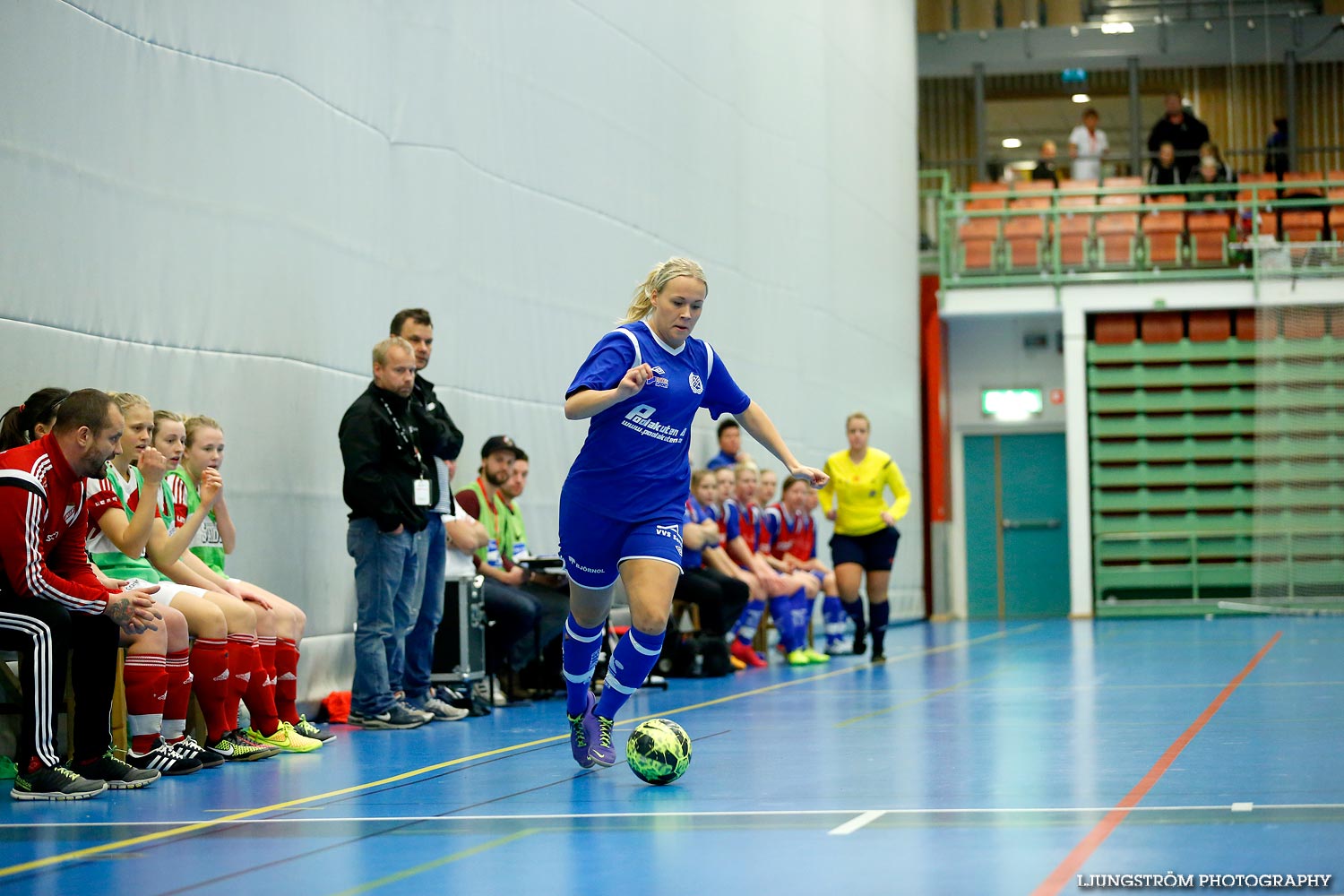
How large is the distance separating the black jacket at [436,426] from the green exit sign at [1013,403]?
15.1m

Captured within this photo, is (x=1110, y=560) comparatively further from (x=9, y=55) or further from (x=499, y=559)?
(x=9, y=55)

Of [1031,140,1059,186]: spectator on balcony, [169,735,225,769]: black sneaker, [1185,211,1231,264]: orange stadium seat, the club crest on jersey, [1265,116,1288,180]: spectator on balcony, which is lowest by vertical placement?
[169,735,225,769]: black sneaker

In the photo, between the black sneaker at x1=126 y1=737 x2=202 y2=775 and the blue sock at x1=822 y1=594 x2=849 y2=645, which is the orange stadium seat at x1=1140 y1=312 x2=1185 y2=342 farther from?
the black sneaker at x1=126 y1=737 x2=202 y2=775

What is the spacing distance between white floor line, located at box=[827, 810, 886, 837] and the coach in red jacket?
253 centimetres

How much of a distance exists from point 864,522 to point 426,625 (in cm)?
500

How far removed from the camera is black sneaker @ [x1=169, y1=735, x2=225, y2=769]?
→ 606 centimetres

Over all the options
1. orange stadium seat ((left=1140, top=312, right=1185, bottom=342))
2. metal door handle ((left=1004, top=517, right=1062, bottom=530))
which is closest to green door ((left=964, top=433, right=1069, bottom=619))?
metal door handle ((left=1004, top=517, right=1062, bottom=530))

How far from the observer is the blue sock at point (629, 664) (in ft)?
18.1

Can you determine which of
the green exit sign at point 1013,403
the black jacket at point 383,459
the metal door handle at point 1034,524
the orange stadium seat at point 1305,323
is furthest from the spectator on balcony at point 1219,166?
the black jacket at point 383,459

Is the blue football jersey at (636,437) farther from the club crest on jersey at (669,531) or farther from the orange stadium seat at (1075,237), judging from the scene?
the orange stadium seat at (1075,237)

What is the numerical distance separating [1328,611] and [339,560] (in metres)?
13.8

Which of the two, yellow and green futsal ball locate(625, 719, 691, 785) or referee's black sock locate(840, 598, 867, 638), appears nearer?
yellow and green futsal ball locate(625, 719, 691, 785)

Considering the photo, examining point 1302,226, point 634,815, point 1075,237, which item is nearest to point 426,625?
point 634,815

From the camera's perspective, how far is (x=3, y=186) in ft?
20.8
